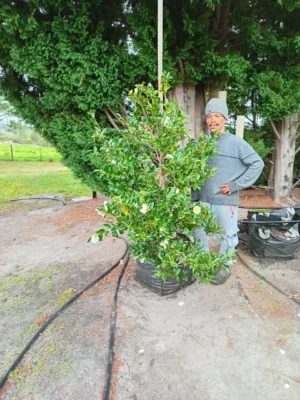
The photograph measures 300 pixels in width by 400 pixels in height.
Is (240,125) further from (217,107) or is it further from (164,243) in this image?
(164,243)

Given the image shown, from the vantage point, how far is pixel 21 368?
150 centimetres

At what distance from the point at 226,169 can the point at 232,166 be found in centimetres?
5

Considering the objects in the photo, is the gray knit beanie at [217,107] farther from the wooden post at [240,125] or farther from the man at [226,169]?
the wooden post at [240,125]

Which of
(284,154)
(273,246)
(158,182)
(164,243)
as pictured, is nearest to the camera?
(164,243)

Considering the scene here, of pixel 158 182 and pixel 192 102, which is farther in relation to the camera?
pixel 192 102

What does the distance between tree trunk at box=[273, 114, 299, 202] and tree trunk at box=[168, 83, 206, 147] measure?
5.84 feet

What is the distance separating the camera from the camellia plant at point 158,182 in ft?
5.55

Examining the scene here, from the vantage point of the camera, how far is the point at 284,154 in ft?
16.0

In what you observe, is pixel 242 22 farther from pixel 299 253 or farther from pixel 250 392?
pixel 250 392

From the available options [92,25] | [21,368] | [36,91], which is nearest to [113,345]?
[21,368]

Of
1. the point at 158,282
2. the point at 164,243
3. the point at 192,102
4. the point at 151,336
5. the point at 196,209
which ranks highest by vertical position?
the point at 192,102

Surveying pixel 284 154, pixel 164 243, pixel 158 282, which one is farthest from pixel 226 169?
pixel 284 154

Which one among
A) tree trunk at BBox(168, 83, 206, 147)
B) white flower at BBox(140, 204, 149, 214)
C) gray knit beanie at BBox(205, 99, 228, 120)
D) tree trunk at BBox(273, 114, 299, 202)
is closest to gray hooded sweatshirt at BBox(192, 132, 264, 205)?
gray knit beanie at BBox(205, 99, 228, 120)

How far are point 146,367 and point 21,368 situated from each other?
0.67 meters
